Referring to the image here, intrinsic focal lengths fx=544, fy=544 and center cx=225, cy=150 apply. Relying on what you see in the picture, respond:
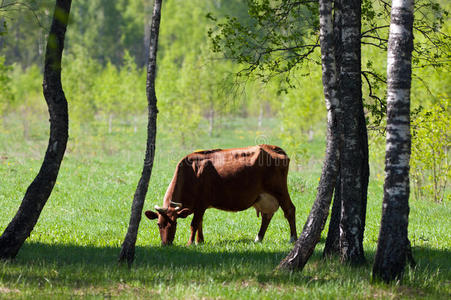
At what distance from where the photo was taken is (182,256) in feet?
31.9

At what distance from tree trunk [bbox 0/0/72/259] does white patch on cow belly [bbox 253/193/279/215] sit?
17.5ft

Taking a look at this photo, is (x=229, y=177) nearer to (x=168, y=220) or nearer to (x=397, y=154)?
(x=168, y=220)

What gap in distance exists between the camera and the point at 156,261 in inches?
363

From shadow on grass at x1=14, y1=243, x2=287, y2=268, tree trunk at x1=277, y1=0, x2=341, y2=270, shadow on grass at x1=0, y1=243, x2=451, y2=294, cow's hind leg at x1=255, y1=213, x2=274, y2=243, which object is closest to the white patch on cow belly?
cow's hind leg at x1=255, y1=213, x2=274, y2=243

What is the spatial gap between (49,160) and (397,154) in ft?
17.7

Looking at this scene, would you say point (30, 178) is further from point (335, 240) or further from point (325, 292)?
point (325, 292)

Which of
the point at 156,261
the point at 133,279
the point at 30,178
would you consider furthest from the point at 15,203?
the point at 133,279

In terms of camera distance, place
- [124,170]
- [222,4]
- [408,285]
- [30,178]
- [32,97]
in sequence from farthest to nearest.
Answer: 1. [222,4]
2. [32,97]
3. [124,170]
4. [30,178]
5. [408,285]

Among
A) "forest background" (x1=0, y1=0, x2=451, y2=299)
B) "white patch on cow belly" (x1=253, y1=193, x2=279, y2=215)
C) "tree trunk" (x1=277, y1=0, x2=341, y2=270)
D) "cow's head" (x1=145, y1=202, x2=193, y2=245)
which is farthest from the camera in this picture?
"white patch on cow belly" (x1=253, y1=193, x2=279, y2=215)

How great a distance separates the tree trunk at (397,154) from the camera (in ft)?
22.3

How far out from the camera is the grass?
262 inches

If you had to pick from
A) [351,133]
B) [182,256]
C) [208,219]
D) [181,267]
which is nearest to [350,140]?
[351,133]

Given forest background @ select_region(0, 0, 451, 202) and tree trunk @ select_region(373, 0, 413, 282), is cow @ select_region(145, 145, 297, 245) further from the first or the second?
tree trunk @ select_region(373, 0, 413, 282)

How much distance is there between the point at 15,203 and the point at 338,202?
1160 centimetres
